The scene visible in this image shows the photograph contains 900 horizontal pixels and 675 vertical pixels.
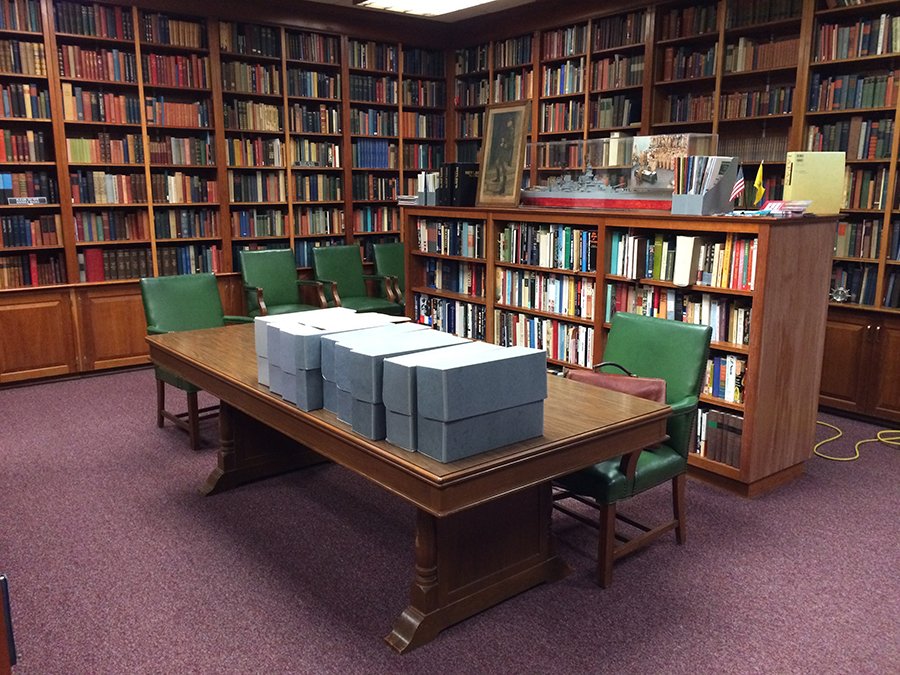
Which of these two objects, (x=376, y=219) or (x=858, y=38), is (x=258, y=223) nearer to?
(x=376, y=219)

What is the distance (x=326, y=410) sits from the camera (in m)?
2.47

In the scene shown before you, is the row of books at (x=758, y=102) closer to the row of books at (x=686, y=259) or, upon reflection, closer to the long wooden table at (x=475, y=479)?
the row of books at (x=686, y=259)

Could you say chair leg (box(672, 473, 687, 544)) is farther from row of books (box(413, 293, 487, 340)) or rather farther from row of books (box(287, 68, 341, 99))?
row of books (box(287, 68, 341, 99))

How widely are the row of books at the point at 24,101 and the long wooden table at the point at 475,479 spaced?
351 centimetres

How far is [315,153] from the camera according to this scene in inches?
267

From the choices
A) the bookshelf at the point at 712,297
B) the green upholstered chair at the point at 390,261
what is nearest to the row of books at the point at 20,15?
the green upholstered chair at the point at 390,261

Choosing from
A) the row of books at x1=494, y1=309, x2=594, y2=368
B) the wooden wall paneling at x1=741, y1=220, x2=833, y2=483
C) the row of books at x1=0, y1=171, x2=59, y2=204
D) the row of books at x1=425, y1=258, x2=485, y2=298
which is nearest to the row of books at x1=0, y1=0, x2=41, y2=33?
the row of books at x1=0, y1=171, x2=59, y2=204

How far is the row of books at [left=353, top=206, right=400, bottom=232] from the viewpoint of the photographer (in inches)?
282

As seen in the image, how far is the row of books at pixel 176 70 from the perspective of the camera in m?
5.81

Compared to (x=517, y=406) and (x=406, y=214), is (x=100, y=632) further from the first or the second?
(x=406, y=214)

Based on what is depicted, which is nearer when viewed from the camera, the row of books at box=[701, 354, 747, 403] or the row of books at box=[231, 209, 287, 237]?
the row of books at box=[701, 354, 747, 403]

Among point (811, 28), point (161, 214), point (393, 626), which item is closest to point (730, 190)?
point (811, 28)

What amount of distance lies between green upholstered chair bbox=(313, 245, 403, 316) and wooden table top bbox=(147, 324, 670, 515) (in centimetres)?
301

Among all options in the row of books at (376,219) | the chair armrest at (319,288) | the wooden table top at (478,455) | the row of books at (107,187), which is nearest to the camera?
the wooden table top at (478,455)
